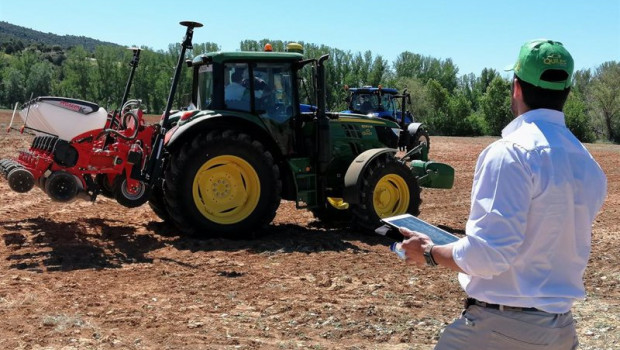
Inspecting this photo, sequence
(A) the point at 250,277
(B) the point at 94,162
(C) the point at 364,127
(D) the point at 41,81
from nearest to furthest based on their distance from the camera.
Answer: (A) the point at 250,277, (B) the point at 94,162, (C) the point at 364,127, (D) the point at 41,81

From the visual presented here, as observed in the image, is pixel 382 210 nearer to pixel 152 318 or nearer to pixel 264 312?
pixel 264 312

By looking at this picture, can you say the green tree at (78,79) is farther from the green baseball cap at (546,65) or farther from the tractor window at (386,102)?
the green baseball cap at (546,65)

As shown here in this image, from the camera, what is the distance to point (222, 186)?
26.5 feet

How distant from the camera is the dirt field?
4.75 metres

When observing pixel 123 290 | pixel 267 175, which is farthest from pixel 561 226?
pixel 267 175

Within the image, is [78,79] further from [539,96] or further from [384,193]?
[539,96]

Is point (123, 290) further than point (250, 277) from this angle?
No

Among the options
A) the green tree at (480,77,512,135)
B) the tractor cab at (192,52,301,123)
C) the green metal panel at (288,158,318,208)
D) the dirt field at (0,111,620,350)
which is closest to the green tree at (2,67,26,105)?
the green tree at (480,77,512,135)

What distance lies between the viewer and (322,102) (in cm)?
834

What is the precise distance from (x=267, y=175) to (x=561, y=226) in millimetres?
6044

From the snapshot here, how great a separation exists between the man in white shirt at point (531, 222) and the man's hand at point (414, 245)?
0.05 meters

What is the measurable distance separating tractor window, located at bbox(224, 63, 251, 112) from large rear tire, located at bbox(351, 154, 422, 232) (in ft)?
5.45

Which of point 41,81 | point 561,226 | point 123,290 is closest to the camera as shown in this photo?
point 561,226

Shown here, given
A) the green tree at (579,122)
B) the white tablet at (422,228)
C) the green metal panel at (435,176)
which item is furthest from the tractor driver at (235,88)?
the green tree at (579,122)
